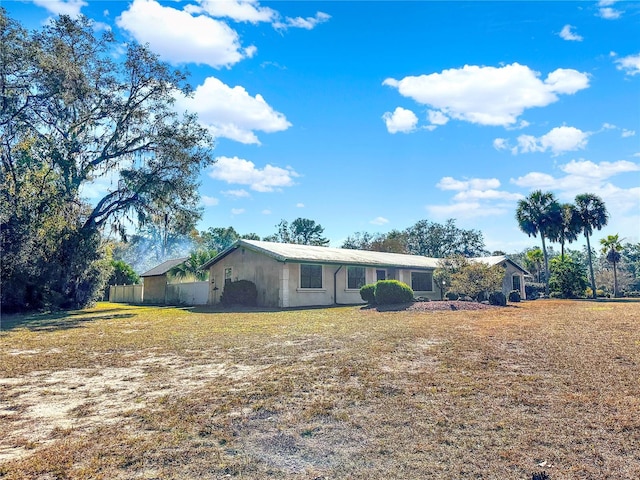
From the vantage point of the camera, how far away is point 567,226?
38.1 m

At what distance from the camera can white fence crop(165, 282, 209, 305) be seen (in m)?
25.9

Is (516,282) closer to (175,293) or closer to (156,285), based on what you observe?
(175,293)

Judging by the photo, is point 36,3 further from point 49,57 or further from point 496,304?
point 496,304

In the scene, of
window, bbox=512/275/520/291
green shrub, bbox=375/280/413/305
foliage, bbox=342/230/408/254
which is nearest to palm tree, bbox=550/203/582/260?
window, bbox=512/275/520/291

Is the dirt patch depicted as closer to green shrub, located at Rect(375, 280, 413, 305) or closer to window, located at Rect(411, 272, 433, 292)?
green shrub, located at Rect(375, 280, 413, 305)

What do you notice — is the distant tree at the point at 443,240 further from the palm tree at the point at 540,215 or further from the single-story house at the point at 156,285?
the single-story house at the point at 156,285

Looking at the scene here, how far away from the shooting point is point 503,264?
2995 cm

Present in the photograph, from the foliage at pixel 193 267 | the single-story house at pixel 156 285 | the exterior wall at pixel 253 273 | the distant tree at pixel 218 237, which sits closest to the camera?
the exterior wall at pixel 253 273

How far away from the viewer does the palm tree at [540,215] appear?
3812 cm

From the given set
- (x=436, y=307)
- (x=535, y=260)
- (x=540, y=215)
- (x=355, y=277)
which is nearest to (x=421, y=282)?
(x=355, y=277)

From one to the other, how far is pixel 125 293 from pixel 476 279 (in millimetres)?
28229

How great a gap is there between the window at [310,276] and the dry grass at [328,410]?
13.0 metres

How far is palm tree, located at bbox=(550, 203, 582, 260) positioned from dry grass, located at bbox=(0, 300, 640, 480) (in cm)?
3483

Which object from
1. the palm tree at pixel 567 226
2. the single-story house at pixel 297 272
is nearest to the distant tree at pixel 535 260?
the palm tree at pixel 567 226
